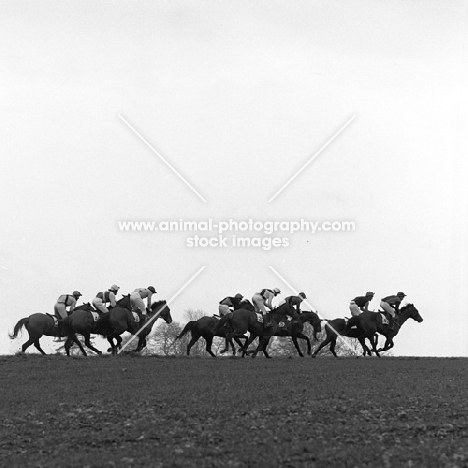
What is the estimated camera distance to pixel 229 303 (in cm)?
3647

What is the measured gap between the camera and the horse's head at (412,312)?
3788 cm

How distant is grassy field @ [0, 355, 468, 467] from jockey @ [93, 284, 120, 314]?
22.8 ft

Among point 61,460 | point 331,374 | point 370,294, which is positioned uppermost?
point 370,294

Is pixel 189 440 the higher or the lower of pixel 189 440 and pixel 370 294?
the lower

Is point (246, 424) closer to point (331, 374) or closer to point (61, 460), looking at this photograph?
point (61, 460)

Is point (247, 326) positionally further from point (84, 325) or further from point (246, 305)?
point (84, 325)

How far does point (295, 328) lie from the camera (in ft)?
118

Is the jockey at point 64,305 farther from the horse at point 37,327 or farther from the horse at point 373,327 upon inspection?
the horse at point 373,327

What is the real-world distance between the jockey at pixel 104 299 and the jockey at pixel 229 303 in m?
4.27

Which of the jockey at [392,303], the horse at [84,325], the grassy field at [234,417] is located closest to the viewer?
the grassy field at [234,417]

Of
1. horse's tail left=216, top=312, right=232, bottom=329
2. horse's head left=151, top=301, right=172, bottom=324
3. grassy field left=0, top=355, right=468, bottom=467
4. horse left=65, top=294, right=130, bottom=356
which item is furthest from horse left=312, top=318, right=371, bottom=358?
grassy field left=0, top=355, right=468, bottom=467

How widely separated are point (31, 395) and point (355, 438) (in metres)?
9.41

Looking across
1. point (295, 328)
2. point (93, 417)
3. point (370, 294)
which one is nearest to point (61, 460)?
point (93, 417)

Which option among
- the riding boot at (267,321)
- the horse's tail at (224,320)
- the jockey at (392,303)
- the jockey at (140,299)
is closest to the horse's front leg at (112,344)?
the jockey at (140,299)
